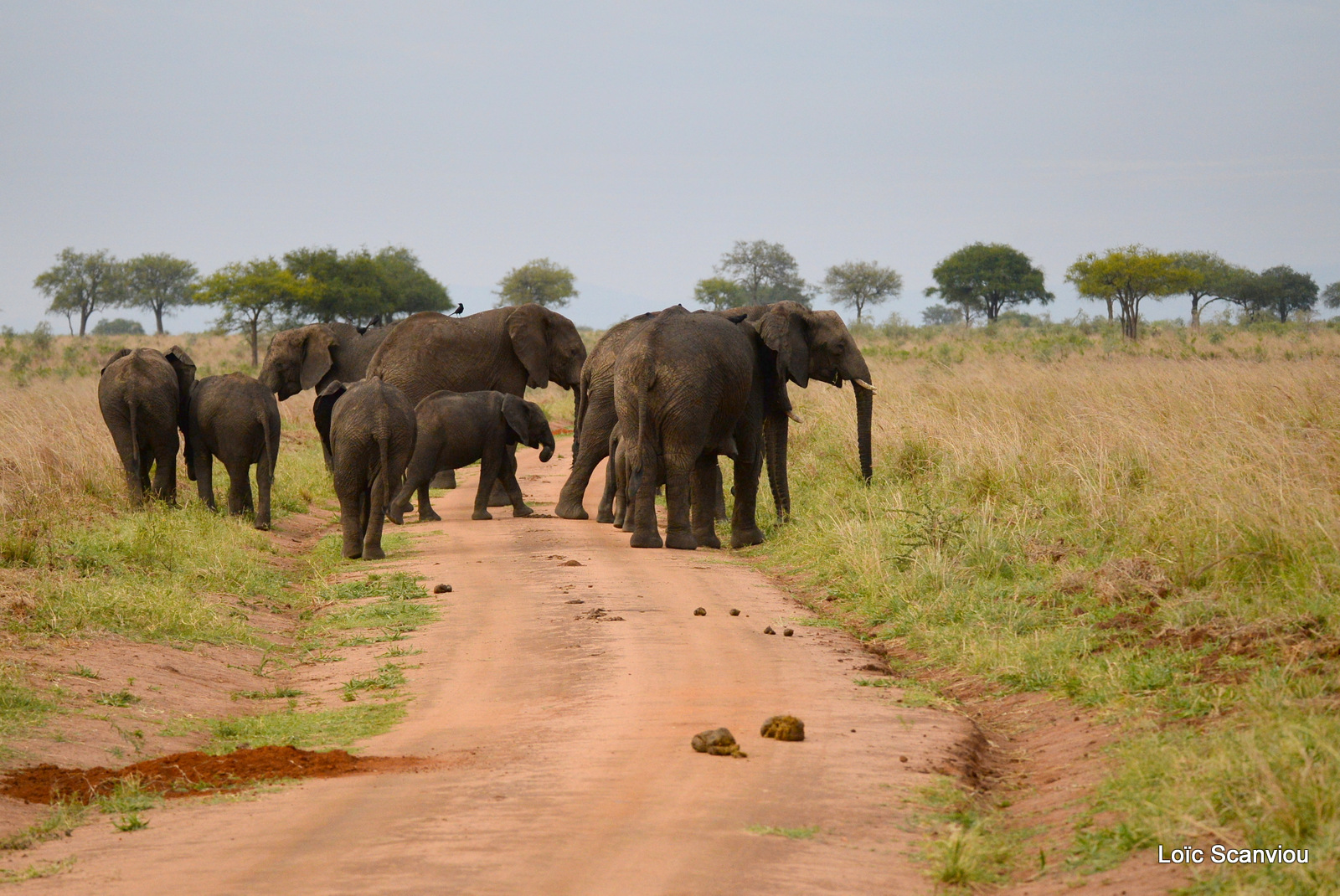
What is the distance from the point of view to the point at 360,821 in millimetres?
4820

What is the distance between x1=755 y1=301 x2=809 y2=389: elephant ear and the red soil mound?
8380 mm

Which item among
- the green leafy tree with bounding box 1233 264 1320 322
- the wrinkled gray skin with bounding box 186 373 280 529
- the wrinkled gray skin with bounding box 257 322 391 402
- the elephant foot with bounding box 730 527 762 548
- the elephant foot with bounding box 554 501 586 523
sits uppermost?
the green leafy tree with bounding box 1233 264 1320 322

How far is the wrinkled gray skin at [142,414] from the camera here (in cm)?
1348

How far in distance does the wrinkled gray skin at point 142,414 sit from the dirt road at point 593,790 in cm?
625

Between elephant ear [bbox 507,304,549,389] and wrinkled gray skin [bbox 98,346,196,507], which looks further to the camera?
elephant ear [bbox 507,304,549,389]

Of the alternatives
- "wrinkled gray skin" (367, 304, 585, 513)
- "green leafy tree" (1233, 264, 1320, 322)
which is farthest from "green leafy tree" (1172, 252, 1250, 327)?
"wrinkled gray skin" (367, 304, 585, 513)

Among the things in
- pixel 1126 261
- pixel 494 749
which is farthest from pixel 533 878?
pixel 1126 261

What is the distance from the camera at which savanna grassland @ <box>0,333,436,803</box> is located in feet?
21.3

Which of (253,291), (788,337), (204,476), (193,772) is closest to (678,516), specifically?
(788,337)

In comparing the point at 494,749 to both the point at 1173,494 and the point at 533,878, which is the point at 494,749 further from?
the point at 1173,494

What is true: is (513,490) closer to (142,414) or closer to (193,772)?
(142,414)

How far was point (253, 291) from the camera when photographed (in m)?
50.2

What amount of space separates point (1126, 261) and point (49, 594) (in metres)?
48.4

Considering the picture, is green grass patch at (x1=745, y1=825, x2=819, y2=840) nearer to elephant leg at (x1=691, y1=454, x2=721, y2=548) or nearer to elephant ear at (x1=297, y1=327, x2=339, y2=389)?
elephant leg at (x1=691, y1=454, x2=721, y2=548)
